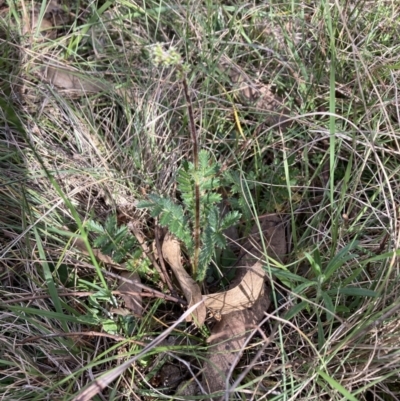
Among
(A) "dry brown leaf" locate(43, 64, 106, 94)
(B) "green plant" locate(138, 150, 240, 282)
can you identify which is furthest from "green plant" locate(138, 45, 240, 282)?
(A) "dry brown leaf" locate(43, 64, 106, 94)

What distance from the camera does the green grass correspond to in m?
1.49

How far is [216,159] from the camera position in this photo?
1904mm

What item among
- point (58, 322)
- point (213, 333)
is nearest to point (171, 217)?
point (213, 333)

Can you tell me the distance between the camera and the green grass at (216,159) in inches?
58.8

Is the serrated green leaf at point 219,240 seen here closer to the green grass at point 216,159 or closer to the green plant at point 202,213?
the green plant at point 202,213

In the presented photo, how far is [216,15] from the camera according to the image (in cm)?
215

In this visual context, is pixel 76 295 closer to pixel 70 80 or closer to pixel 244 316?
pixel 244 316

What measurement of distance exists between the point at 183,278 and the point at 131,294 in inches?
7.6

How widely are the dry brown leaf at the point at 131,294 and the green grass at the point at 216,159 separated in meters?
0.03

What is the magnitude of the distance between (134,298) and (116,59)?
1.10 m

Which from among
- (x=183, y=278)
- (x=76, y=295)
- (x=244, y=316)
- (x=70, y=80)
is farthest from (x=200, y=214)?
(x=70, y=80)

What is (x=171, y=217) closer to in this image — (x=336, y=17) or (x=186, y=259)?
(x=186, y=259)

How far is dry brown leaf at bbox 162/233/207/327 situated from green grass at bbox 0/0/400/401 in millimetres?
79

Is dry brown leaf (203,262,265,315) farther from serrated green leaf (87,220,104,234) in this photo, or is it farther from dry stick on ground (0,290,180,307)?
serrated green leaf (87,220,104,234)
